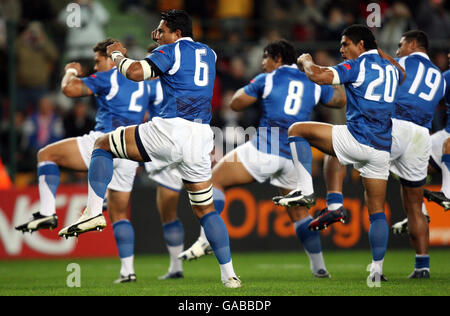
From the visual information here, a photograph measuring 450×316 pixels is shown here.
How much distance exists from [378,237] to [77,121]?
6.90 m

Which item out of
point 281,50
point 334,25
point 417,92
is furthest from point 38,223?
point 334,25

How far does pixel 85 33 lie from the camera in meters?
14.8

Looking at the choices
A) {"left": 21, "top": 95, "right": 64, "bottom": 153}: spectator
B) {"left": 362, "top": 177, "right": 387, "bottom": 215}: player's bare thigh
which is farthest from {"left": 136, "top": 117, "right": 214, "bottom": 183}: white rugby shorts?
{"left": 21, "top": 95, "right": 64, "bottom": 153}: spectator

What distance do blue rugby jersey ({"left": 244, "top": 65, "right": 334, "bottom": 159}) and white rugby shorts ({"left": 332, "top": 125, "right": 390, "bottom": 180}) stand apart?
112cm

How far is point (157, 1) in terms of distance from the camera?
17281 mm

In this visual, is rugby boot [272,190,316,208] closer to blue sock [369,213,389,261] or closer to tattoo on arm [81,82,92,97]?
blue sock [369,213,389,261]

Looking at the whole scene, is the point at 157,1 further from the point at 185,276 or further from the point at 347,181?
the point at 185,276

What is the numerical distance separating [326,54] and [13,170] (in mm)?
6068

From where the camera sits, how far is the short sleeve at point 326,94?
908 centimetres

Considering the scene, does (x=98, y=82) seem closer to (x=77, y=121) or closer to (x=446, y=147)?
(x=446, y=147)

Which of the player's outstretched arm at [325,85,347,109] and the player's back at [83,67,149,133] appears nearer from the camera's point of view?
the player's back at [83,67,149,133]

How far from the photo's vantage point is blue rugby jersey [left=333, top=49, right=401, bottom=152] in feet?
25.1

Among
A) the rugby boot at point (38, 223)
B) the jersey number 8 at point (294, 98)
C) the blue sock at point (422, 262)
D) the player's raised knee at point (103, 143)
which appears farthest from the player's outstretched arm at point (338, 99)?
the rugby boot at point (38, 223)

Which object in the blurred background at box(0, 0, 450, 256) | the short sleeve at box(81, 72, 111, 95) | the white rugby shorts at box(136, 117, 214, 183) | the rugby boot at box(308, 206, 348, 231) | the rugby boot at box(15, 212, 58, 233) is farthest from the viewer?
the blurred background at box(0, 0, 450, 256)
